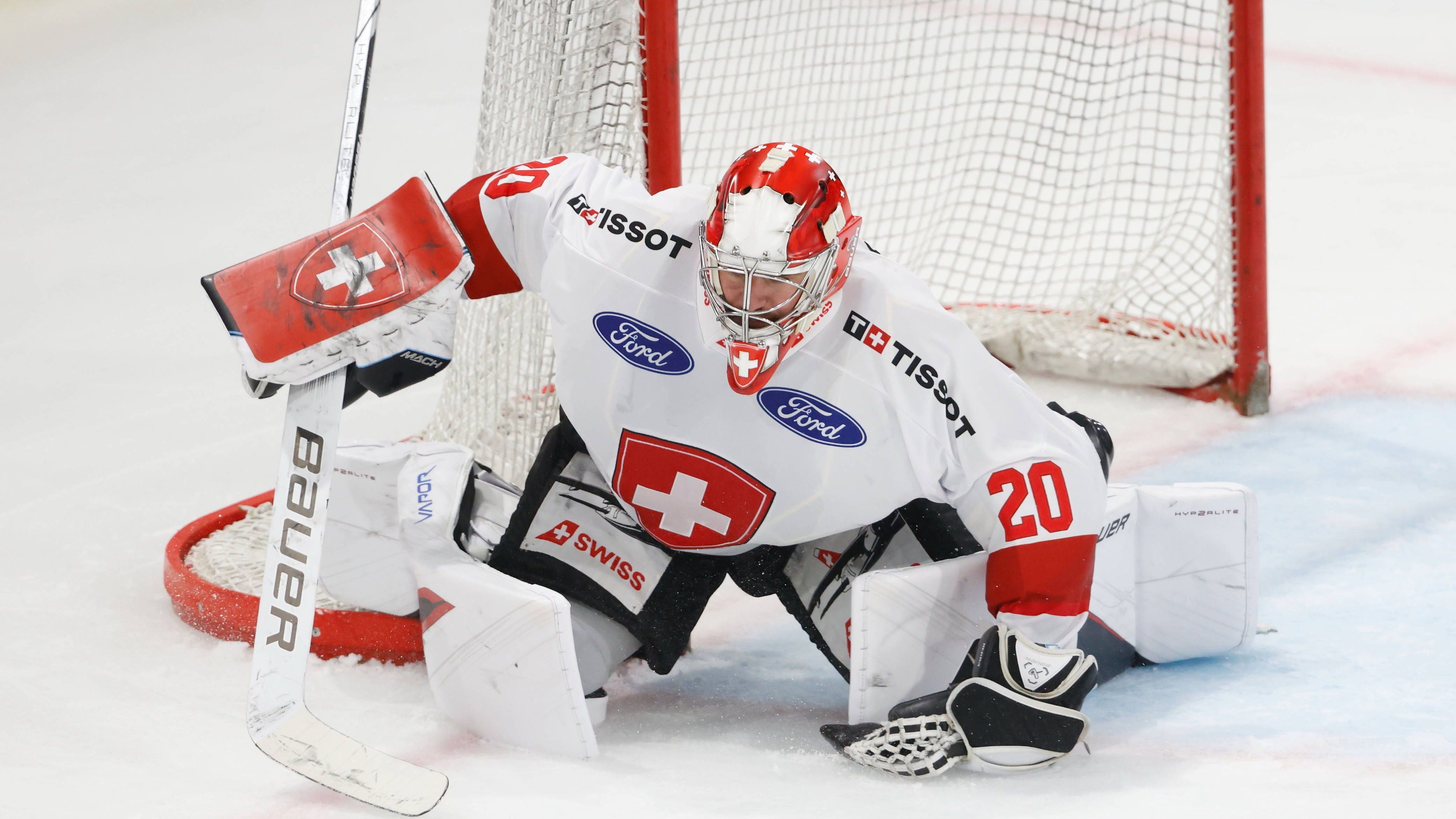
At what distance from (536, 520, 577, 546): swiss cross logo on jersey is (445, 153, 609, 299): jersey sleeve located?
0.38 meters

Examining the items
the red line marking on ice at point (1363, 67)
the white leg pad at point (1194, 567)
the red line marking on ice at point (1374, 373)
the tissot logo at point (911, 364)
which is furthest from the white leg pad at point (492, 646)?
the red line marking on ice at point (1363, 67)

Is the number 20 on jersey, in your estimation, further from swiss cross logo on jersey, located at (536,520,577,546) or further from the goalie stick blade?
the goalie stick blade

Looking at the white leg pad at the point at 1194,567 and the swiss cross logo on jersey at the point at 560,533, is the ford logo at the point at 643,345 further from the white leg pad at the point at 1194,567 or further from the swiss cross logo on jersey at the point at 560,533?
the white leg pad at the point at 1194,567

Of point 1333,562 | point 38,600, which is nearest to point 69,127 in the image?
point 38,600

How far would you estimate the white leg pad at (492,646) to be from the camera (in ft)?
6.93

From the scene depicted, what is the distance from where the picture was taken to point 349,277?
2045 mm

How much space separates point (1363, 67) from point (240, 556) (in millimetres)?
5610

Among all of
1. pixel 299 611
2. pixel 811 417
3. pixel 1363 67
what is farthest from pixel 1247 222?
pixel 1363 67

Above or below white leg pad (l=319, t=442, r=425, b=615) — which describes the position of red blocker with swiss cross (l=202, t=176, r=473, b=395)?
above

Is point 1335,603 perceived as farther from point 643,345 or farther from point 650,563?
point 643,345

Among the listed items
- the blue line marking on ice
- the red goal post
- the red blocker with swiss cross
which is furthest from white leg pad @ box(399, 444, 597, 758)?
the red goal post

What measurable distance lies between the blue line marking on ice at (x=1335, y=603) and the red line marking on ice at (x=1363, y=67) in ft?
10.9

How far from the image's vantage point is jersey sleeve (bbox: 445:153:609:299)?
2.22 m

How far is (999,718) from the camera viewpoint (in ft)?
6.75
